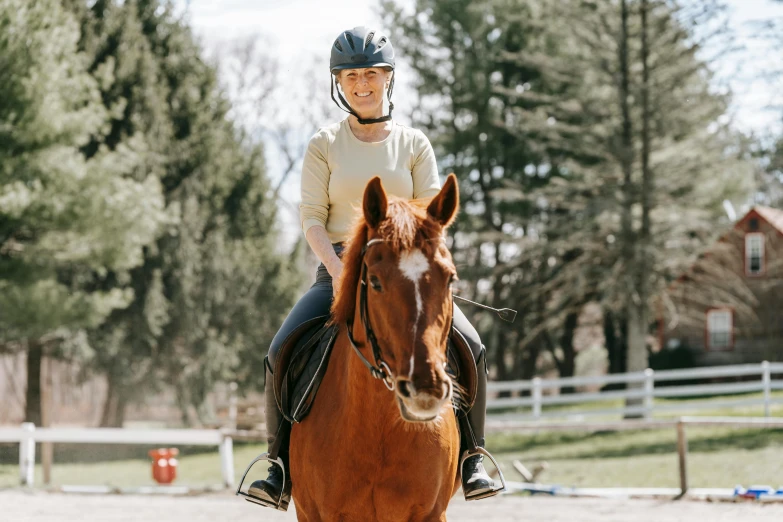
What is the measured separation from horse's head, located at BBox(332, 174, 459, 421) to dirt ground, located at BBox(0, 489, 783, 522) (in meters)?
8.66

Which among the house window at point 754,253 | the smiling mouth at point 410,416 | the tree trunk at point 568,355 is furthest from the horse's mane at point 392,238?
the house window at point 754,253

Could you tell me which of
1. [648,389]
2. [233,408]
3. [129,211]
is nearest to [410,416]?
[129,211]

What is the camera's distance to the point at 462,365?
472cm

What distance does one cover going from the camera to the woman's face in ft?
16.3

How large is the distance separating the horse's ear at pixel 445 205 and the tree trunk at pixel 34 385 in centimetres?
2533

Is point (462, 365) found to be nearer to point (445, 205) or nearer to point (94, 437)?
point (445, 205)

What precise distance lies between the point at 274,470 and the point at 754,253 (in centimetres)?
4035

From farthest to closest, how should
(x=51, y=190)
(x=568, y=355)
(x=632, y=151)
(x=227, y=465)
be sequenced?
1. (x=568, y=355)
2. (x=632, y=151)
3. (x=51, y=190)
4. (x=227, y=465)

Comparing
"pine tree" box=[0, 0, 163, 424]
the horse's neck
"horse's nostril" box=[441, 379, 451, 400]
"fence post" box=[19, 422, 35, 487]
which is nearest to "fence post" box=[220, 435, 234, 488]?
"fence post" box=[19, 422, 35, 487]

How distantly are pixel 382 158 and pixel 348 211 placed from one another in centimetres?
34

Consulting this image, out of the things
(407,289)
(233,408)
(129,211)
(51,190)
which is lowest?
(233,408)

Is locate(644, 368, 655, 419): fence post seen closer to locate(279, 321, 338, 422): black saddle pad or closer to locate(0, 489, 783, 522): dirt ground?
locate(0, 489, 783, 522): dirt ground

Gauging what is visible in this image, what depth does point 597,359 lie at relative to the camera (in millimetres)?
62281

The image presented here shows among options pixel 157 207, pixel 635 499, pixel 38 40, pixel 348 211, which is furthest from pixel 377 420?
pixel 157 207
